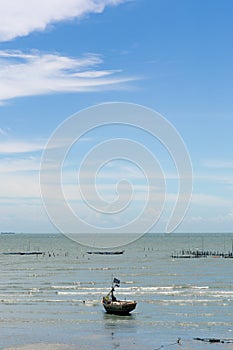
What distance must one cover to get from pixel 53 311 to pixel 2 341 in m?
14.4

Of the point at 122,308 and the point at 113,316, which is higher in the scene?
the point at 122,308

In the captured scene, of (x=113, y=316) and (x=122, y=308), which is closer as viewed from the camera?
(x=113, y=316)

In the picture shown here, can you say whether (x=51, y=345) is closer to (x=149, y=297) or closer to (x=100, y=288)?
(x=149, y=297)

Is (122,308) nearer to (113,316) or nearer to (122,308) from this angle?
(122,308)

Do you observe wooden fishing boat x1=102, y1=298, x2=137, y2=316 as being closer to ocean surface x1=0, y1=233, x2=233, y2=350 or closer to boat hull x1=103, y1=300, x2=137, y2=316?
boat hull x1=103, y1=300, x2=137, y2=316

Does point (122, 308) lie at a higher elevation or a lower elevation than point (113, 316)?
higher

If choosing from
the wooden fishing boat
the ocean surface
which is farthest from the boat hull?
the ocean surface

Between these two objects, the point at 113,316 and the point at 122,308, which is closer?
the point at 113,316

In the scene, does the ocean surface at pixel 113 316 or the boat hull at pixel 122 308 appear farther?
the boat hull at pixel 122 308

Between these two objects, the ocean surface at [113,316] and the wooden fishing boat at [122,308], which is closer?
the ocean surface at [113,316]

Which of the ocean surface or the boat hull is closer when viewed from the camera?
Result: the ocean surface

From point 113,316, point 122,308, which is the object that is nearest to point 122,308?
point 122,308

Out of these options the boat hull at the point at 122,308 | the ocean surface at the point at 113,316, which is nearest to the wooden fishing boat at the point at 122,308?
the boat hull at the point at 122,308

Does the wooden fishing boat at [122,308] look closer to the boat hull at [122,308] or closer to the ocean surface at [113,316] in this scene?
the boat hull at [122,308]
